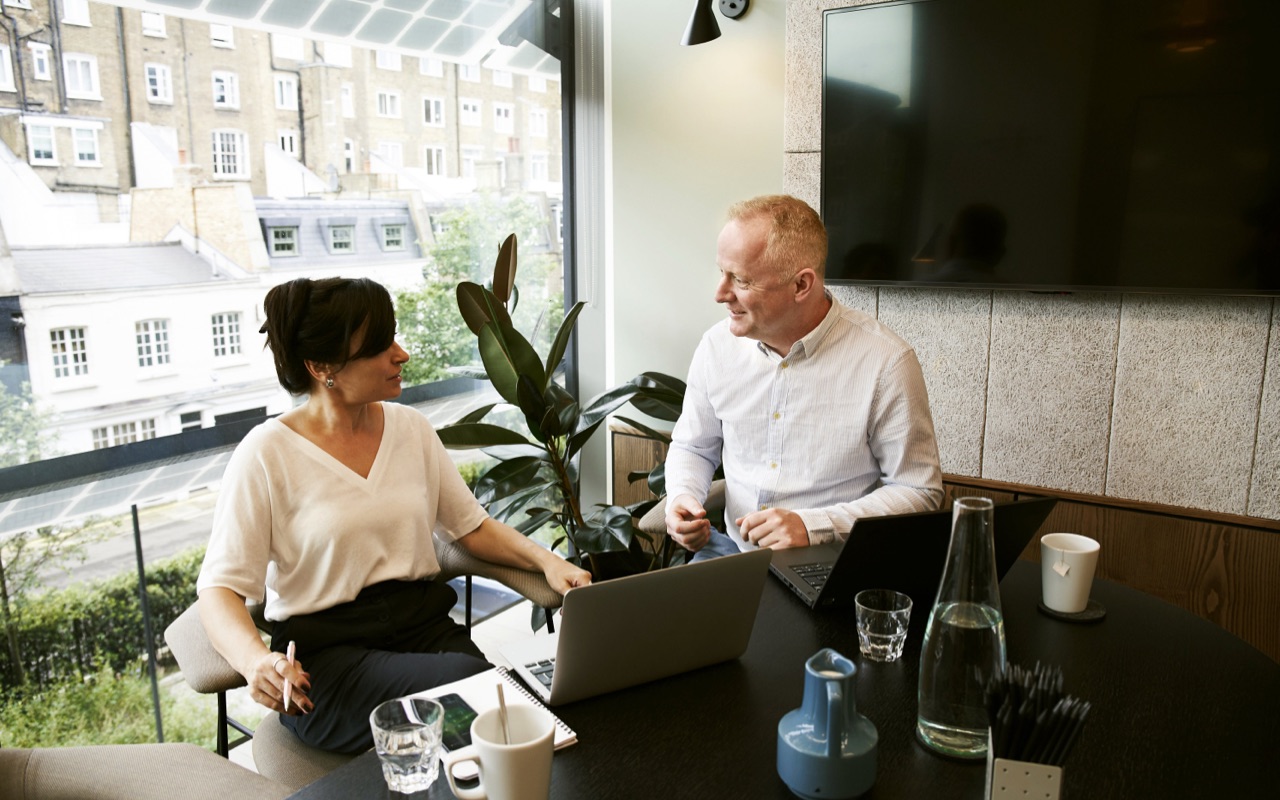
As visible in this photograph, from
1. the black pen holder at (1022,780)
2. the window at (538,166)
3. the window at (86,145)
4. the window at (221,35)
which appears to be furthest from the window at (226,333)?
the black pen holder at (1022,780)

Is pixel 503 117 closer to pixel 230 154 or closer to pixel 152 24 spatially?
pixel 230 154

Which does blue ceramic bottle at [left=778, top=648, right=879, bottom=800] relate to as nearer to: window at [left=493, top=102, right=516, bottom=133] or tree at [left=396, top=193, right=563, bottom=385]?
tree at [left=396, top=193, right=563, bottom=385]

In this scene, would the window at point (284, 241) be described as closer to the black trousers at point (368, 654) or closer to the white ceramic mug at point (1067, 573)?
the black trousers at point (368, 654)

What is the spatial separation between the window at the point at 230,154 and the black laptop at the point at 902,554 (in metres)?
1.80

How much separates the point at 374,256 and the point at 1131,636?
2298 mm

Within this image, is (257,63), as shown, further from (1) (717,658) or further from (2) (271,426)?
(1) (717,658)

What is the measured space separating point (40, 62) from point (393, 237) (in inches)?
41.9

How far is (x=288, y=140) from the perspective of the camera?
2.55 meters

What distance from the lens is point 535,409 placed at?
106 inches

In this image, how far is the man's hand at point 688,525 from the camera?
189 centimetres

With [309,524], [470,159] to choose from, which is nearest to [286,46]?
[470,159]

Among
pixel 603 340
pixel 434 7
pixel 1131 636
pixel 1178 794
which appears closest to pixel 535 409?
pixel 603 340

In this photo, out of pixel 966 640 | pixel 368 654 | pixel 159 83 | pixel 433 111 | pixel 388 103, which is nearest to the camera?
pixel 966 640

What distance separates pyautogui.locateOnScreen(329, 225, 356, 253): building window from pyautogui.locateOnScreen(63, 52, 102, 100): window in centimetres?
71
